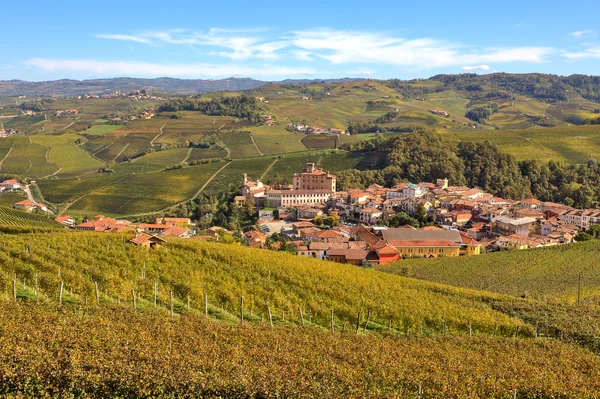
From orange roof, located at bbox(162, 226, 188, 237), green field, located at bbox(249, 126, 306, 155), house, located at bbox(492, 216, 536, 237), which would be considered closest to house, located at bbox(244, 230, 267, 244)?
orange roof, located at bbox(162, 226, 188, 237)

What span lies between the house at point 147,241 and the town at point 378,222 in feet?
43.5

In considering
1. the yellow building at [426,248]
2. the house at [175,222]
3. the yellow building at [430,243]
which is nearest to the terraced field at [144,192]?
the house at [175,222]

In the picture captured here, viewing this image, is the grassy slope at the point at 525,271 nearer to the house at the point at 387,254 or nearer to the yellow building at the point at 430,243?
the house at the point at 387,254

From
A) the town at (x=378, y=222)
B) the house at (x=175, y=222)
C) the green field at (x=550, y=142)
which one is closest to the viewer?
the town at (x=378, y=222)

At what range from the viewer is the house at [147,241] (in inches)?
1165

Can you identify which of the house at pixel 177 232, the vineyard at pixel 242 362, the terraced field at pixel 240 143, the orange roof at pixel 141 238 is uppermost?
the terraced field at pixel 240 143

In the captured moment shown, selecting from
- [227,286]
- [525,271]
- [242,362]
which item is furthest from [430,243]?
[242,362]

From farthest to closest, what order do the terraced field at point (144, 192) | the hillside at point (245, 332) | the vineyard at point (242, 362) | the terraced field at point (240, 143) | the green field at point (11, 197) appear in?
the terraced field at point (240, 143) < the terraced field at point (144, 192) < the green field at point (11, 197) < the hillside at point (245, 332) < the vineyard at point (242, 362)

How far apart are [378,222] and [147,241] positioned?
46.1 metres

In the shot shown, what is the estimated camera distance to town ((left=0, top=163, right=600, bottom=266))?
5553cm

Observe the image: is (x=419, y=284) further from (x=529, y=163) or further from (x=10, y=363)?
(x=529, y=163)

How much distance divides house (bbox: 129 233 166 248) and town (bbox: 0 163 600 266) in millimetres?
13256

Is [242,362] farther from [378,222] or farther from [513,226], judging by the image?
[378,222]

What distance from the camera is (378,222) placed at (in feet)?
234
